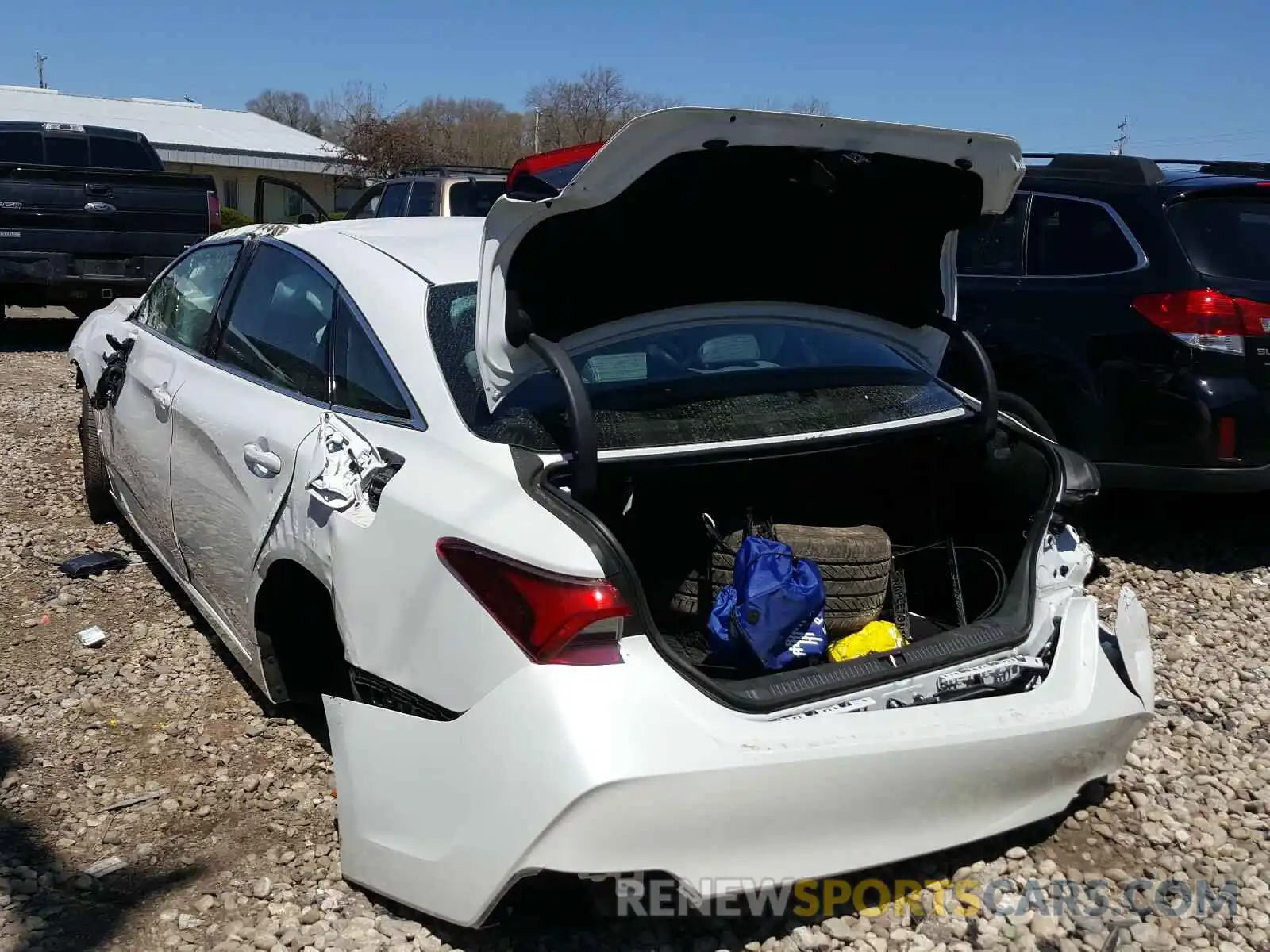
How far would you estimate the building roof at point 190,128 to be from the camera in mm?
30188

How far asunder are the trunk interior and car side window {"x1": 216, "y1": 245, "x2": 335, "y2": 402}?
38.1 inches

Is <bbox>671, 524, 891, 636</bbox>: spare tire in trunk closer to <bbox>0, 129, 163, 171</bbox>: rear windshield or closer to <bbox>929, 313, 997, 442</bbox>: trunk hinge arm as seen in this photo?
<bbox>929, 313, 997, 442</bbox>: trunk hinge arm

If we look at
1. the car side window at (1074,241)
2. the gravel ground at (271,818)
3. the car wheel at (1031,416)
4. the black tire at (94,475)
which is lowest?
the gravel ground at (271,818)

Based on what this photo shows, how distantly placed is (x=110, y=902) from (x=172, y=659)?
4.99 ft

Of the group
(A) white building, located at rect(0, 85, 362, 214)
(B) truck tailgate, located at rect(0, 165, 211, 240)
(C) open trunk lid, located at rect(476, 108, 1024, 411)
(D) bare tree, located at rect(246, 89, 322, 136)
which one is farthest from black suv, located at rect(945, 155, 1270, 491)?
(D) bare tree, located at rect(246, 89, 322, 136)

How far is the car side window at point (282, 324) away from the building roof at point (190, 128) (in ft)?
89.3

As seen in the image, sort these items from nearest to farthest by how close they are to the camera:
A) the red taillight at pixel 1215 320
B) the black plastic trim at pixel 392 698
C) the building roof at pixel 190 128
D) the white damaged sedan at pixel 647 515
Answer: the white damaged sedan at pixel 647 515 → the black plastic trim at pixel 392 698 → the red taillight at pixel 1215 320 → the building roof at pixel 190 128

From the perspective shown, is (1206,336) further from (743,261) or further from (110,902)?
(110,902)

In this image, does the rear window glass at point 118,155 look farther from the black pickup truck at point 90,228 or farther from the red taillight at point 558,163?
the red taillight at point 558,163

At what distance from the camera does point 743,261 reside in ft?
9.74

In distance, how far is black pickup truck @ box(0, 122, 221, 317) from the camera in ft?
32.1

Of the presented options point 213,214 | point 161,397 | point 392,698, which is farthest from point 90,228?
point 392,698

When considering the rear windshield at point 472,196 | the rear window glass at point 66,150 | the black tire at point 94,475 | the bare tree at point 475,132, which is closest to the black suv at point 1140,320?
the black tire at point 94,475

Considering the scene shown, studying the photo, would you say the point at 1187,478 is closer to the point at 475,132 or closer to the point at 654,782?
the point at 654,782
